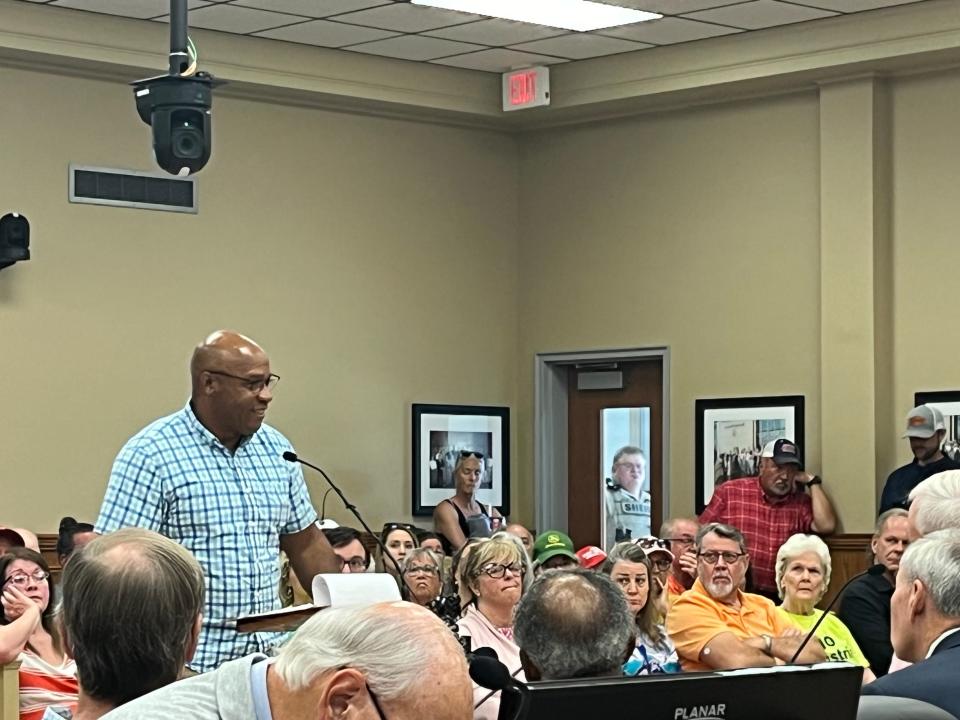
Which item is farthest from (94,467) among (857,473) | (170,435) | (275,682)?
(275,682)

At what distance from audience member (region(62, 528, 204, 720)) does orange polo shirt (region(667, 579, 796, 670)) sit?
3294 mm

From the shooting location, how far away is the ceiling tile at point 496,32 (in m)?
8.89

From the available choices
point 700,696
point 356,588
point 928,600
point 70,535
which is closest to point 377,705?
point 700,696

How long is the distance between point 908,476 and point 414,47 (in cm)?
334

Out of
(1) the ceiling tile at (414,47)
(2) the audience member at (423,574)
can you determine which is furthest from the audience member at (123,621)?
(1) the ceiling tile at (414,47)

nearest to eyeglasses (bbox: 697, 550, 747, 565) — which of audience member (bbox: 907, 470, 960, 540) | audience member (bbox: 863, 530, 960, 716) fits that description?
audience member (bbox: 907, 470, 960, 540)

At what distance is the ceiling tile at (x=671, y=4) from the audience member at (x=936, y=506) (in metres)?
4.50

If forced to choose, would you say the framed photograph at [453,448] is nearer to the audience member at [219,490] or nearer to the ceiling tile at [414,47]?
the ceiling tile at [414,47]

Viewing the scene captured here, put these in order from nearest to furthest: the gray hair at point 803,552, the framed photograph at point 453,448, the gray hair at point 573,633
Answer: the gray hair at point 573,633
the gray hair at point 803,552
the framed photograph at point 453,448

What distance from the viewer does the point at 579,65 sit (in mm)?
9773

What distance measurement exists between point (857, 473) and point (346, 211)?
3116 mm

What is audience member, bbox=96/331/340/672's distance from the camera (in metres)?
4.07

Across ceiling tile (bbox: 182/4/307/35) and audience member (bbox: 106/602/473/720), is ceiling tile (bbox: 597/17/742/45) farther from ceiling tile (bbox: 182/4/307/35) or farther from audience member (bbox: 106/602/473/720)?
audience member (bbox: 106/602/473/720)

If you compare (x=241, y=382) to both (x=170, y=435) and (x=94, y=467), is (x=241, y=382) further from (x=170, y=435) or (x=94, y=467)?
(x=94, y=467)
